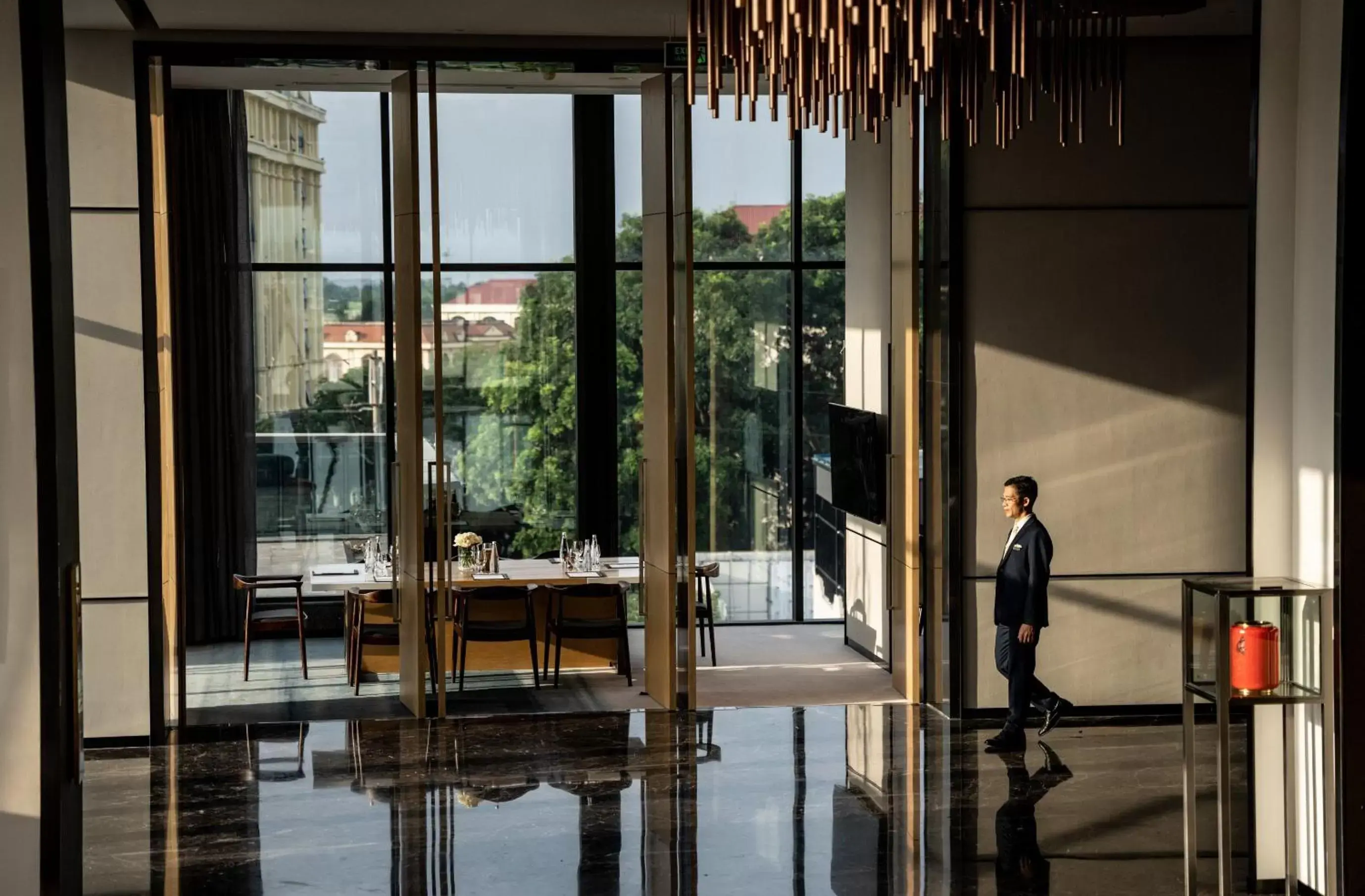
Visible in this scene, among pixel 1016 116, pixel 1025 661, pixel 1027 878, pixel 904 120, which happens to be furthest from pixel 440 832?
pixel 904 120

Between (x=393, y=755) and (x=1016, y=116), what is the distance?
5331 mm

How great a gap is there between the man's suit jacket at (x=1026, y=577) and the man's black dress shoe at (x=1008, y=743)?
0.64m

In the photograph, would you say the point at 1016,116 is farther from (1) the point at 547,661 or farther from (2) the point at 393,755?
(1) the point at 547,661

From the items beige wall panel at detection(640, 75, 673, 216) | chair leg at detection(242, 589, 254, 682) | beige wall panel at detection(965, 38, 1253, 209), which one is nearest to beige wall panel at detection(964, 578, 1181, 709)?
beige wall panel at detection(965, 38, 1253, 209)

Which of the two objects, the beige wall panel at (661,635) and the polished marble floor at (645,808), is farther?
the beige wall panel at (661,635)

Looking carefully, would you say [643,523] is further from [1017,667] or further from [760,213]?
[760,213]

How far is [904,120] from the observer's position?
9305 millimetres

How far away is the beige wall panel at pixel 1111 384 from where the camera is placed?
8750 millimetres

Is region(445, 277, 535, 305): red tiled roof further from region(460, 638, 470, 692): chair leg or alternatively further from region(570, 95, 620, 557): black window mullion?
region(460, 638, 470, 692): chair leg

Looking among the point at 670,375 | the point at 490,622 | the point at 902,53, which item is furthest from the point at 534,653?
the point at 902,53

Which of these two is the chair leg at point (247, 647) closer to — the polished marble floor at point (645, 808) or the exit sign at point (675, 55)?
the polished marble floor at point (645, 808)

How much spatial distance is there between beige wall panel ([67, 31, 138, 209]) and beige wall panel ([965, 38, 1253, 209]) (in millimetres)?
4931

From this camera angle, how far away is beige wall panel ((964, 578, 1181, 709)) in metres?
8.85

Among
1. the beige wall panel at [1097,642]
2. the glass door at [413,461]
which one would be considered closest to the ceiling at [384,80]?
the glass door at [413,461]
